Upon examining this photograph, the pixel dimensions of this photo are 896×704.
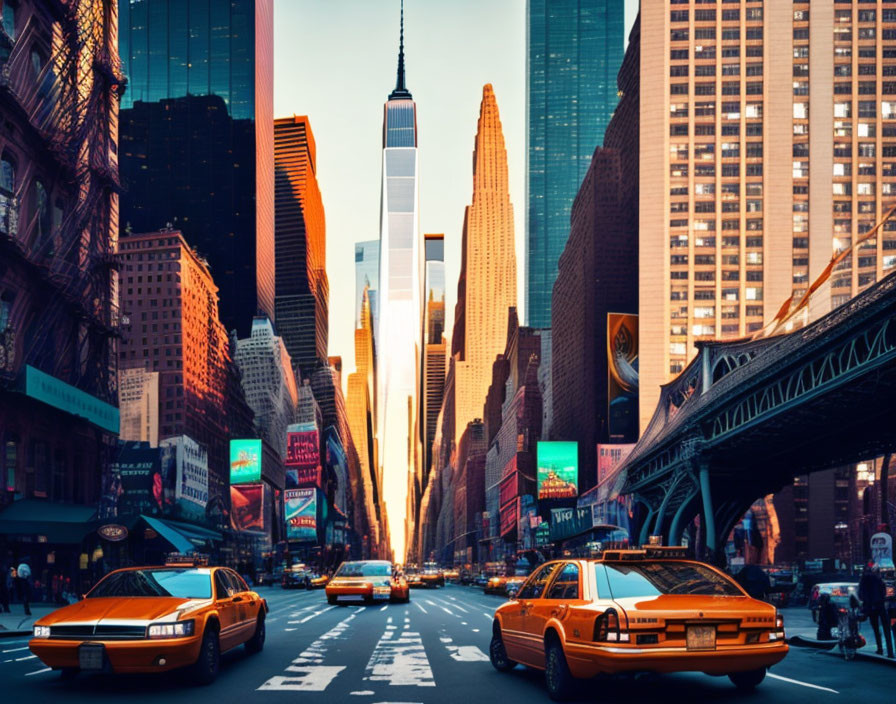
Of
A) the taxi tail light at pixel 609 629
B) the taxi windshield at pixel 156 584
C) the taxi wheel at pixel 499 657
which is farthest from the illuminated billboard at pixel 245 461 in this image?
the taxi tail light at pixel 609 629

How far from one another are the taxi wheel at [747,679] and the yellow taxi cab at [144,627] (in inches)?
253

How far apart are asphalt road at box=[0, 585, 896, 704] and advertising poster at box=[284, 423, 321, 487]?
163429 mm

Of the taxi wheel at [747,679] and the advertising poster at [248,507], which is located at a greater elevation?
the taxi wheel at [747,679]

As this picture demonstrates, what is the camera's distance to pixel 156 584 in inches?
534

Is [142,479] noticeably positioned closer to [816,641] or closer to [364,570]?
[364,570]

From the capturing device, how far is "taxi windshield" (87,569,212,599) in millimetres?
13344

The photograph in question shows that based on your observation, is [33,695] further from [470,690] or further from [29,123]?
[29,123]

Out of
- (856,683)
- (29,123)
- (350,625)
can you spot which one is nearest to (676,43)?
(29,123)

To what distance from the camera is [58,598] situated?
42.8 metres

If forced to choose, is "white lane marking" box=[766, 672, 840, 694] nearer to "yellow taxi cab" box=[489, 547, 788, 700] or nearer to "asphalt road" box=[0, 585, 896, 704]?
"asphalt road" box=[0, 585, 896, 704]

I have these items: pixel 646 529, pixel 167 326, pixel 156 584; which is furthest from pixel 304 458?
pixel 156 584

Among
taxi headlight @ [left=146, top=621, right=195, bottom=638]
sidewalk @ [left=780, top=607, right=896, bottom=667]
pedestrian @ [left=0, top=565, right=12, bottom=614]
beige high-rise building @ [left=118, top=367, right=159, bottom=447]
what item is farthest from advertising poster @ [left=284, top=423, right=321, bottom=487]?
taxi headlight @ [left=146, top=621, right=195, bottom=638]

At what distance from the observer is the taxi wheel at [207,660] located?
40.3 feet

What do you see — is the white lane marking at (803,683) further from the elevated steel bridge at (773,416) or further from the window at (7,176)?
the window at (7,176)
